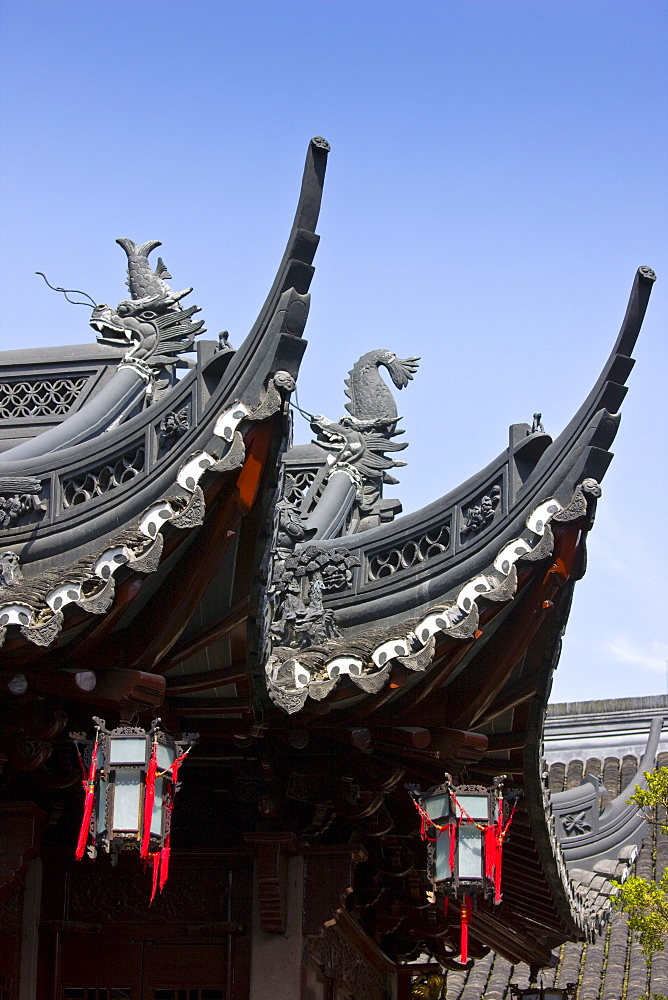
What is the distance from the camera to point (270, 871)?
9.66m

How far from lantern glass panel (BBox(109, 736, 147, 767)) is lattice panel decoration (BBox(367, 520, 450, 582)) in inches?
85.4

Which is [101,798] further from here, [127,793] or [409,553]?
[409,553]

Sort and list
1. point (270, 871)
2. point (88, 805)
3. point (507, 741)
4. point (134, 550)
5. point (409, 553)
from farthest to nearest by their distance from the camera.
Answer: point (507, 741) → point (270, 871) → point (409, 553) → point (88, 805) → point (134, 550)

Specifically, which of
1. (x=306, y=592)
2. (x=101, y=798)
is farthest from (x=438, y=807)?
(x=101, y=798)

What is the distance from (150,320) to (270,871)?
158 inches

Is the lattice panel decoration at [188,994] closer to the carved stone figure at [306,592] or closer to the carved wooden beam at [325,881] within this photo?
the carved wooden beam at [325,881]

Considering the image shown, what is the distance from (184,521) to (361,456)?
423 cm

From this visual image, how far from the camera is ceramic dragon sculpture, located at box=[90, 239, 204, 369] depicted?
11188 mm

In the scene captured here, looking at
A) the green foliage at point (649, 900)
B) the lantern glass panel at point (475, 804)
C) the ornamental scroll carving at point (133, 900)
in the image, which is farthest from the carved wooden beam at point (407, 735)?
the green foliage at point (649, 900)

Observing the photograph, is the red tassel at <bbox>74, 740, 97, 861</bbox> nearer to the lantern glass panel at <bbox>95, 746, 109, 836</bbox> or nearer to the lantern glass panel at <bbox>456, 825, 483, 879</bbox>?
the lantern glass panel at <bbox>95, 746, 109, 836</bbox>

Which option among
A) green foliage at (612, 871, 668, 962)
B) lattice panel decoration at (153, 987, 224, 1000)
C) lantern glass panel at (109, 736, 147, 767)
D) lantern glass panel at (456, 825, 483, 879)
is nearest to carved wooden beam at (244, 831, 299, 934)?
lattice panel decoration at (153, 987, 224, 1000)

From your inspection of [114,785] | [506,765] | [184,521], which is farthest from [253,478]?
[506,765]

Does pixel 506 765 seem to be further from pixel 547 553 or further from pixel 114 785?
pixel 114 785

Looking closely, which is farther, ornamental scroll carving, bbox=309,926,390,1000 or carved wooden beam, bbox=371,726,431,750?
ornamental scroll carving, bbox=309,926,390,1000
